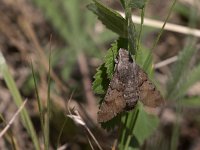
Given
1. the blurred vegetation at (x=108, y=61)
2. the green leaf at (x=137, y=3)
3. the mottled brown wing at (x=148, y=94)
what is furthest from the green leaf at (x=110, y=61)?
the green leaf at (x=137, y=3)

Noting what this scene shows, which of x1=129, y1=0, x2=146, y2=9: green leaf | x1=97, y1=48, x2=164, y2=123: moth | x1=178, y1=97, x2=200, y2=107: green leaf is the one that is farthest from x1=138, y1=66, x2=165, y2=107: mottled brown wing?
x1=178, y1=97, x2=200, y2=107: green leaf

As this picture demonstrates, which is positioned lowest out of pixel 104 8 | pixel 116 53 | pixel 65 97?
pixel 65 97

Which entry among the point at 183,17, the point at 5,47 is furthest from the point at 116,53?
the point at 183,17

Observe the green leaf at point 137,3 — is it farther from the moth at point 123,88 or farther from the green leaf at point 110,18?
the moth at point 123,88

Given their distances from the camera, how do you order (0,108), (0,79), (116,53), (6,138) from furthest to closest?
(0,79)
(0,108)
(6,138)
(116,53)

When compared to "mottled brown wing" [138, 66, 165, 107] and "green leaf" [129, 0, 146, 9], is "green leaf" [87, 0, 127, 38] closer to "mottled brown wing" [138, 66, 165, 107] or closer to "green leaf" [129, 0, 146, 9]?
"green leaf" [129, 0, 146, 9]

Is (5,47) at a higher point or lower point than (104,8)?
lower

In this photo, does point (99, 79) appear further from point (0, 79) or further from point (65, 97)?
point (0, 79)

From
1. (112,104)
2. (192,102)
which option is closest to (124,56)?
(112,104)
